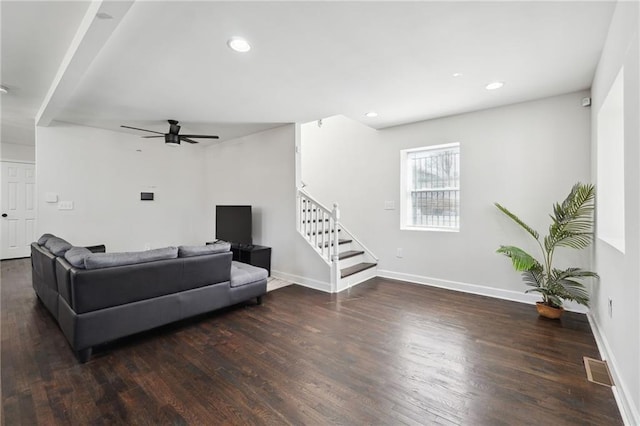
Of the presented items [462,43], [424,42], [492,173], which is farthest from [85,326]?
[492,173]

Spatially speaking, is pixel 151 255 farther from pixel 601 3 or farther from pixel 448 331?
pixel 601 3

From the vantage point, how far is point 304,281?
455 centimetres

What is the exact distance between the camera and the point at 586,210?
3018 millimetres

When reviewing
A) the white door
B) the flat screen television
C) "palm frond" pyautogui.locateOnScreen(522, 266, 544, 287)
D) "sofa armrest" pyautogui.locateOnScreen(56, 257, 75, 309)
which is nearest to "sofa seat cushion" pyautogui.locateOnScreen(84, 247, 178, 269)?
"sofa armrest" pyautogui.locateOnScreen(56, 257, 75, 309)

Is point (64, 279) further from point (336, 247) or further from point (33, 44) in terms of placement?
point (336, 247)

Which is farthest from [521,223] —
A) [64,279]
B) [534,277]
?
[64,279]

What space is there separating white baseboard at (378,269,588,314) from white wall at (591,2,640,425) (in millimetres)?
1219

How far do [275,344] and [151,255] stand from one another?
1427 mm

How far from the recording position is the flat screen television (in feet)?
16.9

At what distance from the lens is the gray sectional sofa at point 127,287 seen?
7.62ft

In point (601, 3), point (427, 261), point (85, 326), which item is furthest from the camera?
point (427, 261)

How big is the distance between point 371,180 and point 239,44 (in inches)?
128

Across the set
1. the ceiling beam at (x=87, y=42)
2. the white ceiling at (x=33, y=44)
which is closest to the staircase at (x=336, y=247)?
the ceiling beam at (x=87, y=42)

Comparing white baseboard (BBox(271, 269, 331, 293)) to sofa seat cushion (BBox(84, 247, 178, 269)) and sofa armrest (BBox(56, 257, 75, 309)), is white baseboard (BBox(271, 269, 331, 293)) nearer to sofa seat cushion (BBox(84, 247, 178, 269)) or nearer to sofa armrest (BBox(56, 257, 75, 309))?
sofa seat cushion (BBox(84, 247, 178, 269))
